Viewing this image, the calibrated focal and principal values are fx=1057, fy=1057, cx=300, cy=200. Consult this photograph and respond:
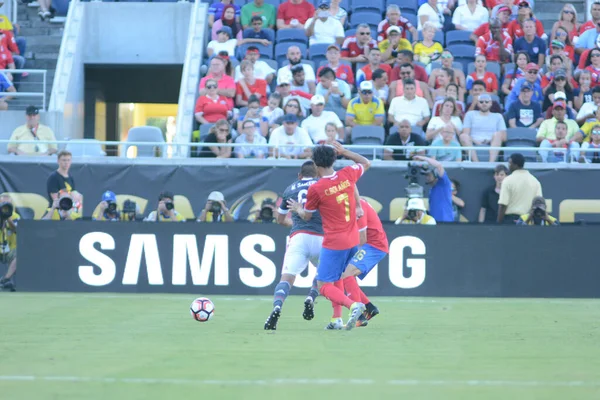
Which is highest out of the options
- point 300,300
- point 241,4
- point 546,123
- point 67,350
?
point 241,4

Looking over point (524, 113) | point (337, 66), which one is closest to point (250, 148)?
point (337, 66)

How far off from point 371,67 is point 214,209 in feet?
15.8

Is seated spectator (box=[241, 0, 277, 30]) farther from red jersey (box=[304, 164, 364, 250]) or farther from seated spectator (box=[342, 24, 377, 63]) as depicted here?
red jersey (box=[304, 164, 364, 250])

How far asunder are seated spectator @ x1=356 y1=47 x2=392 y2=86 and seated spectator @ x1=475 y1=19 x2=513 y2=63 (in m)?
2.28

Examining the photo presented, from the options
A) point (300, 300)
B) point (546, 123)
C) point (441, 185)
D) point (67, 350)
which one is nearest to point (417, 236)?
point (441, 185)

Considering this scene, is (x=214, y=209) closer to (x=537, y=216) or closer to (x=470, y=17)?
(x=537, y=216)

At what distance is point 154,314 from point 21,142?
7143mm

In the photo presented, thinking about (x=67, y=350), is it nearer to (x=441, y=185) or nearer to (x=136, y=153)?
(x=441, y=185)

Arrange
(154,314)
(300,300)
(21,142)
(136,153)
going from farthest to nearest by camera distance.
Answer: (136,153) < (21,142) < (300,300) < (154,314)

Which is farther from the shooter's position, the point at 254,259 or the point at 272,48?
the point at 272,48

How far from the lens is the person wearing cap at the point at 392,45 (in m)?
21.5

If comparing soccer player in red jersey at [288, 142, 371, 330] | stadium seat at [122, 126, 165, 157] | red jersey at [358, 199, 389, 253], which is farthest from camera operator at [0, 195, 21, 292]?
soccer player in red jersey at [288, 142, 371, 330]

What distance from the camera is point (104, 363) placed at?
27.1ft

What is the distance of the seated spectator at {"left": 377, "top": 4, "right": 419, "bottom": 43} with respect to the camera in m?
22.0
